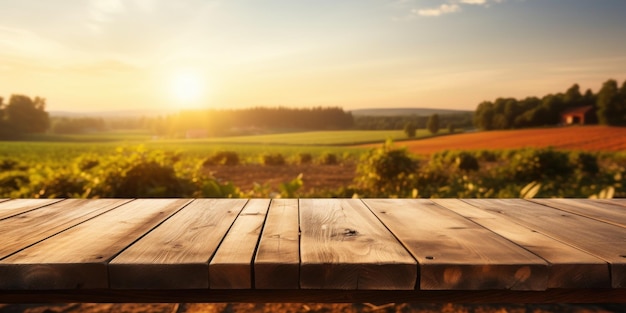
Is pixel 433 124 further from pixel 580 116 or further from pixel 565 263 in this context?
pixel 565 263

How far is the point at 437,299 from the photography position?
43.6 inches

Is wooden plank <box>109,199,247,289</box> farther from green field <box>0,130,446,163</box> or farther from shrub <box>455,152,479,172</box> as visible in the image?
green field <box>0,130,446,163</box>

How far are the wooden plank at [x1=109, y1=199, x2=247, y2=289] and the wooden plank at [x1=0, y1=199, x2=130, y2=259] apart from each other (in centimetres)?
34

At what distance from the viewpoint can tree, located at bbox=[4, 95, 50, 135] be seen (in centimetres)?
3259

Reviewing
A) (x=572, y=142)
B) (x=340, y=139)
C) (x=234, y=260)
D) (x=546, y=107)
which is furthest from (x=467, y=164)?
(x=340, y=139)

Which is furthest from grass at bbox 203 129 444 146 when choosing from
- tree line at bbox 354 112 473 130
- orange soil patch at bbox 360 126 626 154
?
orange soil patch at bbox 360 126 626 154

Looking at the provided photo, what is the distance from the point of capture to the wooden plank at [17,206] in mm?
1705

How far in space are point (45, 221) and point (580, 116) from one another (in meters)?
26.7

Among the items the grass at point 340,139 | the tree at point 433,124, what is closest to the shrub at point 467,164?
the grass at point 340,139

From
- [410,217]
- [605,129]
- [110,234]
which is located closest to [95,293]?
[110,234]

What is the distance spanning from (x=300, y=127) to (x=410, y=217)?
45.6m

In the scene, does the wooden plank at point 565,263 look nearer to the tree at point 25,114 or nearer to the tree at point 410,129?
the tree at point 410,129

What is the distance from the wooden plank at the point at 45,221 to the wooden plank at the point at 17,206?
55 millimetres

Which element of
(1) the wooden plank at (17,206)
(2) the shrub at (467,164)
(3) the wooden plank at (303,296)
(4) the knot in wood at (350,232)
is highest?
(1) the wooden plank at (17,206)
